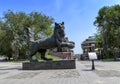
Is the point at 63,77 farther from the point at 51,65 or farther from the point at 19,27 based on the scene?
the point at 19,27

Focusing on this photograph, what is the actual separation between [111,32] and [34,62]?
40.6m

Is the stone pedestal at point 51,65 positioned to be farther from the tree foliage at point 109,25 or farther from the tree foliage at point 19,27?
the tree foliage at point 109,25

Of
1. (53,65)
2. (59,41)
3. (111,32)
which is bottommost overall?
(53,65)

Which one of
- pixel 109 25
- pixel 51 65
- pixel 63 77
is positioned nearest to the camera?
pixel 63 77

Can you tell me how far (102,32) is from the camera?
205ft

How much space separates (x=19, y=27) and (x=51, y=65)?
110ft

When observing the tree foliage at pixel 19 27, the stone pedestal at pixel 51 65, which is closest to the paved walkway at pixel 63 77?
the stone pedestal at pixel 51 65

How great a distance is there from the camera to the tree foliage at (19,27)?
5209 centimetres

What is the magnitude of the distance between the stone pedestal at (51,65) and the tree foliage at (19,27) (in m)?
31.9

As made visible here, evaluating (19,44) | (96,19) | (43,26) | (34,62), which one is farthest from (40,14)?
(34,62)

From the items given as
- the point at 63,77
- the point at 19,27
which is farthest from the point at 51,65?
the point at 19,27

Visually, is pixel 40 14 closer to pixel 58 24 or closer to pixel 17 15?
pixel 17 15

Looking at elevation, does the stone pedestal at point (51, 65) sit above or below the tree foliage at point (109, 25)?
below

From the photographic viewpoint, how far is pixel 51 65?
63.5ft
